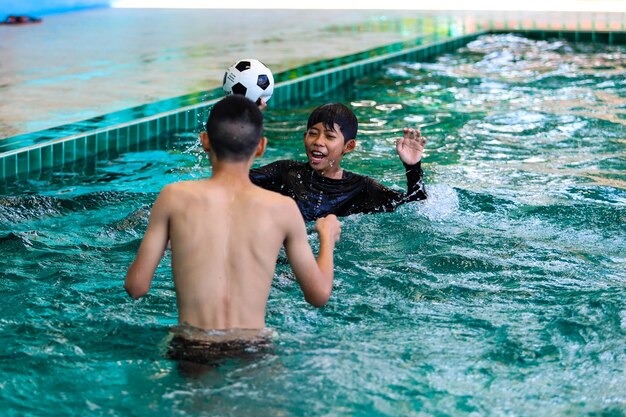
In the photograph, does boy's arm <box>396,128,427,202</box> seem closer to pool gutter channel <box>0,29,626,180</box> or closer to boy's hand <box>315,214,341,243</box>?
boy's hand <box>315,214,341,243</box>

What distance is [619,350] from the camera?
12.4ft

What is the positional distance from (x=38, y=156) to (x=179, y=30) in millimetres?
7617

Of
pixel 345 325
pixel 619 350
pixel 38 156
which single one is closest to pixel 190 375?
pixel 345 325

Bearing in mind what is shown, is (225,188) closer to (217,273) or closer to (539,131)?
(217,273)

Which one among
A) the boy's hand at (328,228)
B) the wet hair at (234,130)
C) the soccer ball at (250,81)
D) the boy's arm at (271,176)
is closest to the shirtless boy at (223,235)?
the wet hair at (234,130)

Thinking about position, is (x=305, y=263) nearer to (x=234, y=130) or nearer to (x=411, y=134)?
(x=234, y=130)

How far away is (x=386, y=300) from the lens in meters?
4.39

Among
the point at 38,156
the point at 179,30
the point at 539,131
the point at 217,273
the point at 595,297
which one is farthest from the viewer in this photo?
the point at 179,30

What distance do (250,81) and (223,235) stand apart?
8.73 feet

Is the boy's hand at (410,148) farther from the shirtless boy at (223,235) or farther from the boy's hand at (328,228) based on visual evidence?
the shirtless boy at (223,235)

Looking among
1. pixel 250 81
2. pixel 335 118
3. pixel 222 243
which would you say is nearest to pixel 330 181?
pixel 335 118

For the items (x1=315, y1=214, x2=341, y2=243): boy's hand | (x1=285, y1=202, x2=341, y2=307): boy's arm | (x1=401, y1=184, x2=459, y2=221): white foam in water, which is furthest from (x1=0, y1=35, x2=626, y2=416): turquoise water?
(x1=315, y1=214, x2=341, y2=243): boy's hand

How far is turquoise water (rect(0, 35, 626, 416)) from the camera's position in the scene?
3.34 metres

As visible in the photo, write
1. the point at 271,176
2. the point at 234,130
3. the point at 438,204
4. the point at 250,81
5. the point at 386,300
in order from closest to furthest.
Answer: the point at 234,130, the point at 386,300, the point at 271,176, the point at 250,81, the point at 438,204
